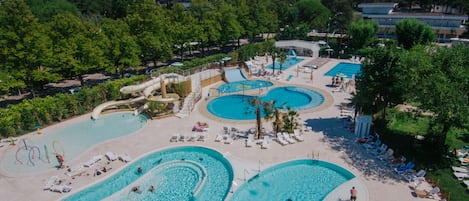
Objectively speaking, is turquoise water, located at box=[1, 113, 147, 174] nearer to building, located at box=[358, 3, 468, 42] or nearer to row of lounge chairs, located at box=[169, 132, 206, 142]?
row of lounge chairs, located at box=[169, 132, 206, 142]

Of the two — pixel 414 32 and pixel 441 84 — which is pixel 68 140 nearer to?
pixel 441 84

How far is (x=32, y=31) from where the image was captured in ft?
101

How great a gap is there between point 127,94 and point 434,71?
26904mm

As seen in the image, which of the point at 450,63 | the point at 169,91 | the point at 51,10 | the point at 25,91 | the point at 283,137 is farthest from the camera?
the point at 51,10

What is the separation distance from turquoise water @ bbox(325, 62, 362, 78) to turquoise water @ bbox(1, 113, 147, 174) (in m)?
28.1

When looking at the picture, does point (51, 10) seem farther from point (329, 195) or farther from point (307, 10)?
point (329, 195)

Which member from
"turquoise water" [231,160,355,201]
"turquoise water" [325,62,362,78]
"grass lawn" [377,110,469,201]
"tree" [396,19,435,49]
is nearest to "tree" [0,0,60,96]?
"turquoise water" [231,160,355,201]

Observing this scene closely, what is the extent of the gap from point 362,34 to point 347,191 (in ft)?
139

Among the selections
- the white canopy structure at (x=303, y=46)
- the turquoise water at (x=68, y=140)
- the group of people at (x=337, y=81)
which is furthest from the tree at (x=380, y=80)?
the white canopy structure at (x=303, y=46)

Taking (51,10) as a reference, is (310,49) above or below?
below

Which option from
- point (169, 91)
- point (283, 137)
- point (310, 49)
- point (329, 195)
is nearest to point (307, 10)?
point (310, 49)

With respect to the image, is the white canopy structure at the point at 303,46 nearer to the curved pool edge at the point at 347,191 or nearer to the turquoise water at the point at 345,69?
the turquoise water at the point at 345,69

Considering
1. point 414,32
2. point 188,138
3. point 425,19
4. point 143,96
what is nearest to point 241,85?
point 143,96

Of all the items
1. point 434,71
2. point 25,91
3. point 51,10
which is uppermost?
point 51,10
